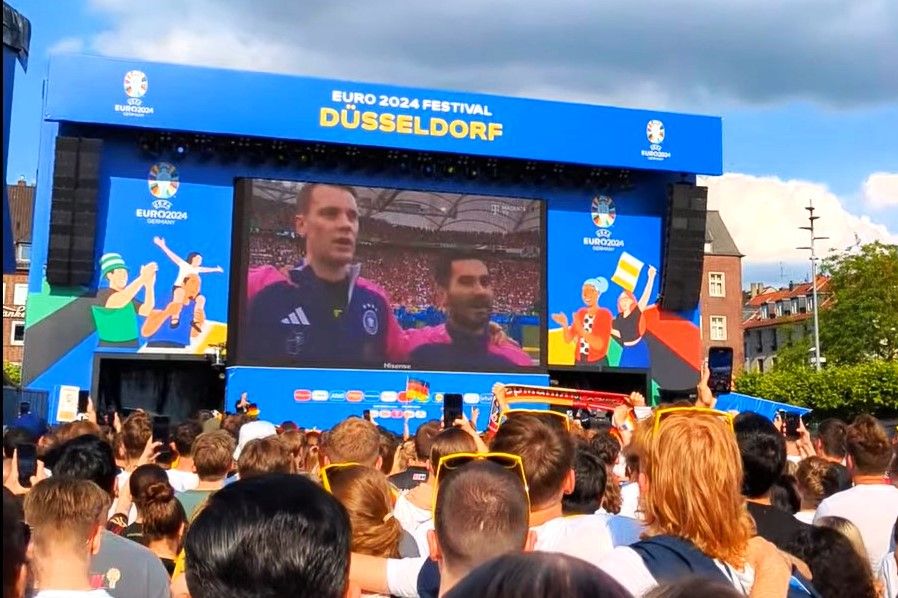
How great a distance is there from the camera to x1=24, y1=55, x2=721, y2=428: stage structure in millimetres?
21016

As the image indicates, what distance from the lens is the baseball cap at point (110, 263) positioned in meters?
21.4

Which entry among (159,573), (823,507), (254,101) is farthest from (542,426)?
(254,101)

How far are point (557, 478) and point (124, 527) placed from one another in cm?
238

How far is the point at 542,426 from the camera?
11.6 feet

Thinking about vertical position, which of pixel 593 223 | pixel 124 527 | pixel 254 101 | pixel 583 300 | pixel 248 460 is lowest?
pixel 124 527

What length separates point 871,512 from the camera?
4523mm

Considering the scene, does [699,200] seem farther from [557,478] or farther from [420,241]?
[557,478]

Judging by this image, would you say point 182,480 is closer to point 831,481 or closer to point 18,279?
point 831,481

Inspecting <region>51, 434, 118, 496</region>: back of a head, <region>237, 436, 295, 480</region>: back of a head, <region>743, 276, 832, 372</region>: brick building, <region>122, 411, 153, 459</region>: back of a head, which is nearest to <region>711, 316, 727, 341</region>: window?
<region>743, 276, 832, 372</region>: brick building

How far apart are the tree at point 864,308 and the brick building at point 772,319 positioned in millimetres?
18393

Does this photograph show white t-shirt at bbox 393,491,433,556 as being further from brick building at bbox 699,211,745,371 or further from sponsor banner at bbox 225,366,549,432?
brick building at bbox 699,211,745,371

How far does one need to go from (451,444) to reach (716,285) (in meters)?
57.4

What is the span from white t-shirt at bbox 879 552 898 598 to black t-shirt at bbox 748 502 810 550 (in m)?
0.41

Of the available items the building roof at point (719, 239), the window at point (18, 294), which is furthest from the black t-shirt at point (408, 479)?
the building roof at point (719, 239)
